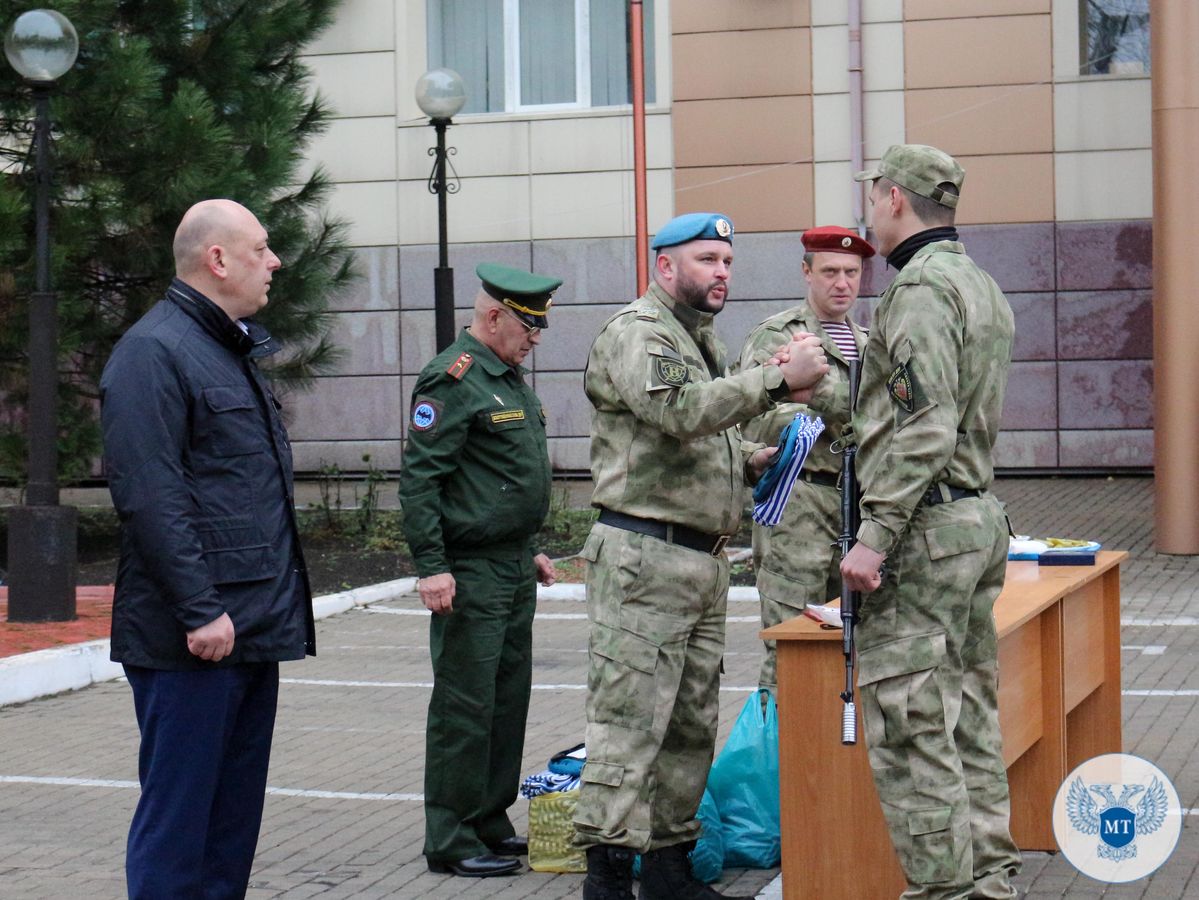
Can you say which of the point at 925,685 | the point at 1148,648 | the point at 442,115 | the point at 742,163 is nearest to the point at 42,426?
the point at 442,115

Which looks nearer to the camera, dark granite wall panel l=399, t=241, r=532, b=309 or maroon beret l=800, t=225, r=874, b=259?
maroon beret l=800, t=225, r=874, b=259

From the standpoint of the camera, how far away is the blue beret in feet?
17.0

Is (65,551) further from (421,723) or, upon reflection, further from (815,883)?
(815,883)

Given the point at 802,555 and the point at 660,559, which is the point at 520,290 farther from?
the point at 802,555

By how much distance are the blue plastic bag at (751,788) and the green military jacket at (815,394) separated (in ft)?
3.56

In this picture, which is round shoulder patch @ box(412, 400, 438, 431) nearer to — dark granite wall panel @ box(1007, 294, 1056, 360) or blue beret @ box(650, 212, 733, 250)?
blue beret @ box(650, 212, 733, 250)

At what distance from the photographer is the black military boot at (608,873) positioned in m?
5.11

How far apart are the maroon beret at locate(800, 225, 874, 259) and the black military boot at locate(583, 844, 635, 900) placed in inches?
105

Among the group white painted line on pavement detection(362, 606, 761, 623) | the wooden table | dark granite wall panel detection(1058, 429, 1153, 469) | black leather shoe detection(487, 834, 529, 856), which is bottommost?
black leather shoe detection(487, 834, 529, 856)

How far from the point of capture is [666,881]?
17.4ft

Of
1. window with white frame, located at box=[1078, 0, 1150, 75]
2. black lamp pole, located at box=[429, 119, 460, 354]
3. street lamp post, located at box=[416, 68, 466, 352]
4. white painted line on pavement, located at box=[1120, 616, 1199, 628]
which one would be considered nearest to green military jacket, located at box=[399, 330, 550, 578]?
white painted line on pavement, located at box=[1120, 616, 1199, 628]

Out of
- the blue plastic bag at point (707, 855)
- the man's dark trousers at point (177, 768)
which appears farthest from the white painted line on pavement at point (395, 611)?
the man's dark trousers at point (177, 768)

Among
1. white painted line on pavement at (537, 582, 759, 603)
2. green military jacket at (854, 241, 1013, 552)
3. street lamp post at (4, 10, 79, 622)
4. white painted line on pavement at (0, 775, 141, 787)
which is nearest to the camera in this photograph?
green military jacket at (854, 241, 1013, 552)

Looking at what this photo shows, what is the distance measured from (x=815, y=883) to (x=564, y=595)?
759 cm
